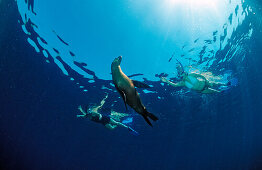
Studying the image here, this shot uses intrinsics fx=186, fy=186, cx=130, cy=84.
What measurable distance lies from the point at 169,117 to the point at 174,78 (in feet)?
42.5

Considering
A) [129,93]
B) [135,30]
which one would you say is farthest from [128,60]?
[129,93]

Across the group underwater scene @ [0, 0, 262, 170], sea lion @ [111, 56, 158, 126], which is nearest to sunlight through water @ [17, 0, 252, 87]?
underwater scene @ [0, 0, 262, 170]

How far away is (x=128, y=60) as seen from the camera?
12703 millimetres

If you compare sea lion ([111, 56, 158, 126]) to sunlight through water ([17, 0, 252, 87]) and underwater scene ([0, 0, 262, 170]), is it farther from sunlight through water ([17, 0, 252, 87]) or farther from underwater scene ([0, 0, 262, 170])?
sunlight through water ([17, 0, 252, 87])

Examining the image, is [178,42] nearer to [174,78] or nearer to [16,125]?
[174,78]

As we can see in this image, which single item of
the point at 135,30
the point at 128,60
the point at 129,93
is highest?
the point at 135,30

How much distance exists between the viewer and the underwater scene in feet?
32.9

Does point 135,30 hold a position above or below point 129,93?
above

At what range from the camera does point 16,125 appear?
116ft

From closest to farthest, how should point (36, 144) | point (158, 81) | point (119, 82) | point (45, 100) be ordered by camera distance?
point (119, 82), point (158, 81), point (45, 100), point (36, 144)

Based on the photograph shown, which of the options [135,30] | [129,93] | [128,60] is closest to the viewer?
[129,93]

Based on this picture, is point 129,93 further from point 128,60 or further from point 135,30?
point 128,60

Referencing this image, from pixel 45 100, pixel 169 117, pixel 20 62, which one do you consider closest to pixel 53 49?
pixel 20 62

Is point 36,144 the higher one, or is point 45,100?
point 45,100
